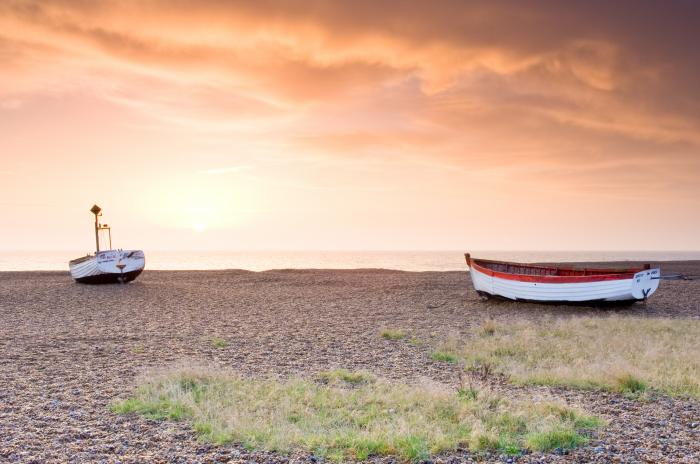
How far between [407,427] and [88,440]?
4380 millimetres

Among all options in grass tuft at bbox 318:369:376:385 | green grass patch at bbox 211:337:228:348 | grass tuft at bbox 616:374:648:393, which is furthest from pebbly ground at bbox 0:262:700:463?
grass tuft at bbox 318:369:376:385

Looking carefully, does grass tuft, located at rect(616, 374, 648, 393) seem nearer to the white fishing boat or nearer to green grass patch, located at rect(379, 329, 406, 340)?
green grass patch, located at rect(379, 329, 406, 340)

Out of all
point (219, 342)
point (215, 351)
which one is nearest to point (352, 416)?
point (215, 351)

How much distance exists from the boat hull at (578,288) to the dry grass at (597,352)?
8.92 ft

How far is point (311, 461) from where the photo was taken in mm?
7074

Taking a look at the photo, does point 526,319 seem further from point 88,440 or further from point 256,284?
point 256,284

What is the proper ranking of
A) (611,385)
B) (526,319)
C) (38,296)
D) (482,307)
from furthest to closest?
(38,296) → (482,307) → (526,319) → (611,385)

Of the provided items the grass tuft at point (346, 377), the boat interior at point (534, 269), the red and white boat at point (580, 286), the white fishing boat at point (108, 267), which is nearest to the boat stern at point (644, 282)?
the red and white boat at point (580, 286)

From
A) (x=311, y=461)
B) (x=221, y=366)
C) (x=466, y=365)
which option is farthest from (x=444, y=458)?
(x=221, y=366)

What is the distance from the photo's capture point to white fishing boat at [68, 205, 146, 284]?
114ft

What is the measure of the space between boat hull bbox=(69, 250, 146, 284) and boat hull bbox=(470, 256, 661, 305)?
2208 cm

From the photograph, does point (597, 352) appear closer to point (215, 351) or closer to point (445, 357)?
point (445, 357)

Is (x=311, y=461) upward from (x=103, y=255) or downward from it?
downward

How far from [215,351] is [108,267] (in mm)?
23381
